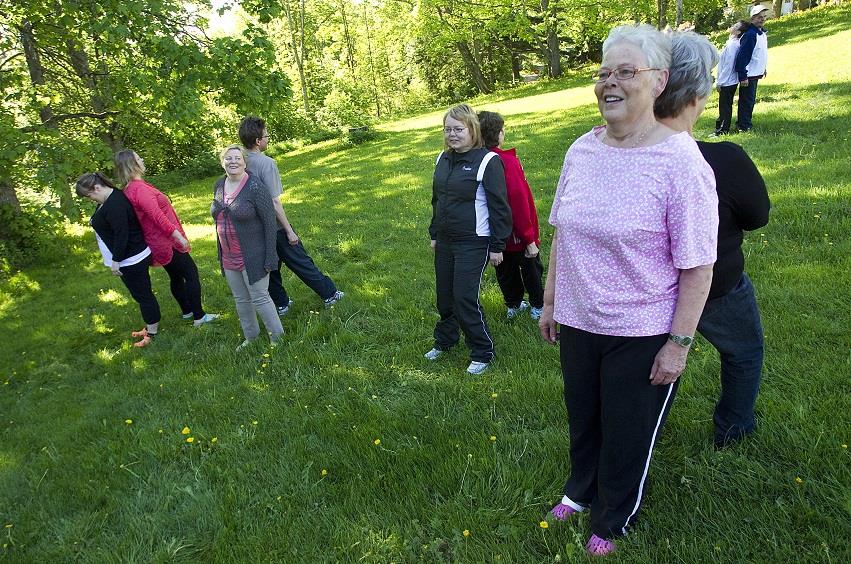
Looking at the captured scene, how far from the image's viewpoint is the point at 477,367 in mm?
4195

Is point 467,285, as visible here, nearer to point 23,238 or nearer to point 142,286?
point 142,286

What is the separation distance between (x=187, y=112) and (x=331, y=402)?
4.51 metres

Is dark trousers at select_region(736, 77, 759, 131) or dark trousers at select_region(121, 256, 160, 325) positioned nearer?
dark trousers at select_region(121, 256, 160, 325)

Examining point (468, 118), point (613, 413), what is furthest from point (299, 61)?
point (613, 413)

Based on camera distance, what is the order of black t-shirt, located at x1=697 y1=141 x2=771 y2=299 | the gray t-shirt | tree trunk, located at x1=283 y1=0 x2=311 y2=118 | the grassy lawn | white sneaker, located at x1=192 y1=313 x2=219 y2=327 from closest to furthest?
1. black t-shirt, located at x1=697 y1=141 x2=771 y2=299
2. the grassy lawn
3. the gray t-shirt
4. white sneaker, located at x1=192 y1=313 x2=219 y2=327
5. tree trunk, located at x1=283 y1=0 x2=311 y2=118

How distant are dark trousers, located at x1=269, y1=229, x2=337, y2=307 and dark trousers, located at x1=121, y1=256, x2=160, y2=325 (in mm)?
1470

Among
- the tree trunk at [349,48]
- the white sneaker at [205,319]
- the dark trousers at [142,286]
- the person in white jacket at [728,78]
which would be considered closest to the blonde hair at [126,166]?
the dark trousers at [142,286]

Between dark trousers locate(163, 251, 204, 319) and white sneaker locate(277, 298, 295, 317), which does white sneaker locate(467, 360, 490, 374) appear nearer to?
white sneaker locate(277, 298, 295, 317)

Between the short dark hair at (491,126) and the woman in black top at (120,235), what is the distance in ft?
13.0

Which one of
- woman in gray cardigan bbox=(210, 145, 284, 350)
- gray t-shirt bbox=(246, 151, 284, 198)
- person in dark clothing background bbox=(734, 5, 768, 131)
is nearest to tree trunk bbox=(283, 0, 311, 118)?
person in dark clothing background bbox=(734, 5, 768, 131)

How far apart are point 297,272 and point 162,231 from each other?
1591mm

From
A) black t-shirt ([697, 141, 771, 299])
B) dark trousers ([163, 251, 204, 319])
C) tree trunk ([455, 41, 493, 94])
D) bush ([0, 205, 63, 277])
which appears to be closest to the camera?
black t-shirt ([697, 141, 771, 299])

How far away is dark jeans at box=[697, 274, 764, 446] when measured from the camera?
2.46m

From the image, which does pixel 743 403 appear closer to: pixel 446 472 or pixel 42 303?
pixel 446 472
